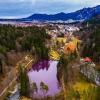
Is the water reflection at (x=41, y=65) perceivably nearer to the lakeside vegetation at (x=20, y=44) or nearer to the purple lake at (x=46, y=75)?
the purple lake at (x=46, y=75)

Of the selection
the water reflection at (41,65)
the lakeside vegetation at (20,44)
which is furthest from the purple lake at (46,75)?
the lakeside vegetation at (20,44)

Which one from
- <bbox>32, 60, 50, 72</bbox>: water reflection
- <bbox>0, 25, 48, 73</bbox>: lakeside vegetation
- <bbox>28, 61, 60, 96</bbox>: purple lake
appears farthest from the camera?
<bbox>0, 25, 48, 73</bbox>: lakeside vegetation

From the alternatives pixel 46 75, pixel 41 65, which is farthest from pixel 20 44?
pixel 46 75

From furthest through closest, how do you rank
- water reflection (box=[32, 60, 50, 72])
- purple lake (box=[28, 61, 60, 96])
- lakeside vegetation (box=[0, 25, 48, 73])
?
lakeside vegetation (box=[0, 25, 48, 73])
water reflection (box=[32, 60, 50, 72])
purple lake (box=[28, 61, 60, 96])

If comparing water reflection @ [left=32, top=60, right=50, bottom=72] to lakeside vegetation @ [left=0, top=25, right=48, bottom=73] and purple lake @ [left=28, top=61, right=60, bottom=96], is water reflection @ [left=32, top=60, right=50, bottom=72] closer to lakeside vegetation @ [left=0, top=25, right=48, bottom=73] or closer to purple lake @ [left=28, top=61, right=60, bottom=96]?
purple lake @ [left=28, top=61, right=60, bottom=96]

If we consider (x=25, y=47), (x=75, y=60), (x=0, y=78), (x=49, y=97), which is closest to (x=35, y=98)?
(x=49, y=97)

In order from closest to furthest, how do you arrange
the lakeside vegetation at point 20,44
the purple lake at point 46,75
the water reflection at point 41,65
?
1. the purple lake at point 46,75
2. the water reflection at point 41,65
3. the lakeside vegetation at point 20,44

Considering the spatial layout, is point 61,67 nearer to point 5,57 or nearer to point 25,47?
point 5,57

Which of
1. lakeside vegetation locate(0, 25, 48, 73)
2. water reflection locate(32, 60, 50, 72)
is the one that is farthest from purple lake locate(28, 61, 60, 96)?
lakeside vegetation locate(0, 25, 48, 73)

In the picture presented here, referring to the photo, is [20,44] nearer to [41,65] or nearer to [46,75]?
[41,65]
